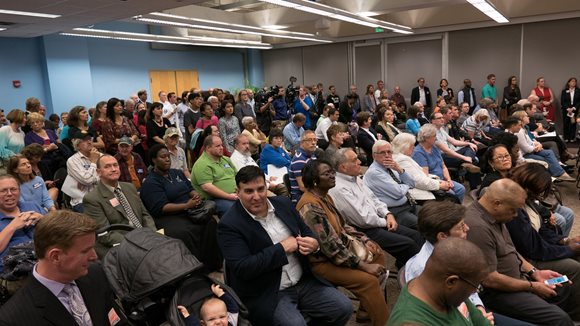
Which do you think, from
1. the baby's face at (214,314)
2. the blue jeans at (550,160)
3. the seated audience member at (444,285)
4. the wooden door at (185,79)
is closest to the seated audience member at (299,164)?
the baby's face at (214,314)

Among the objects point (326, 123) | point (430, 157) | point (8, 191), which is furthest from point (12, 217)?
point (326, 123)

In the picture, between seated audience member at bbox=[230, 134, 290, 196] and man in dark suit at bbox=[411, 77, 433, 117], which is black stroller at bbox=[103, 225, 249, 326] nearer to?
seated audience member at bbox=[230, 134, 290, 196]

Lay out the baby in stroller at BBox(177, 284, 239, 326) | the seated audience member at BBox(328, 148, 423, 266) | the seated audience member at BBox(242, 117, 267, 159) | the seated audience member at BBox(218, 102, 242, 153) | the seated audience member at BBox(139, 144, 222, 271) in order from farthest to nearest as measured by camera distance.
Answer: the seated audience member at BBox(218, 102, 242, 153), the seated audience member at BBox(242, 117, 267, 159), the seated audience member at BBox(139, 144, 222, 271), the seated audience member at BBox(328, 148, 423, 266), the baby in stroller at BBox(177, 284, 239, 326)

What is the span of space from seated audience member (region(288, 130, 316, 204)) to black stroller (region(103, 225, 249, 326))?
5.91 ft

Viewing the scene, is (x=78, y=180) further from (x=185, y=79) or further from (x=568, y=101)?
(x=568, y=101)

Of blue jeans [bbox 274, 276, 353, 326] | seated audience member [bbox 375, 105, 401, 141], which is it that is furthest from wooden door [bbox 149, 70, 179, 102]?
blue jeans [bbox 274, 276, 353, 326]

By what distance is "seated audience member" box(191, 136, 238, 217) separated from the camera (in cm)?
395

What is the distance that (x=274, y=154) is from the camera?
4.95 metres

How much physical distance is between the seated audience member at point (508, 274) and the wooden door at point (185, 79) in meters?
12.4

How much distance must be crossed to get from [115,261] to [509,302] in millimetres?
2096

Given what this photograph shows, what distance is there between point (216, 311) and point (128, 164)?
2734mm

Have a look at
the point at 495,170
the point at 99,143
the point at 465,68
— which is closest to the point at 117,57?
the point at 99,143

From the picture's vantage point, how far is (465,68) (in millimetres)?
11797

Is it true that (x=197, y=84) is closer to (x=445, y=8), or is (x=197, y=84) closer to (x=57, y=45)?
(x=57, y=45)
